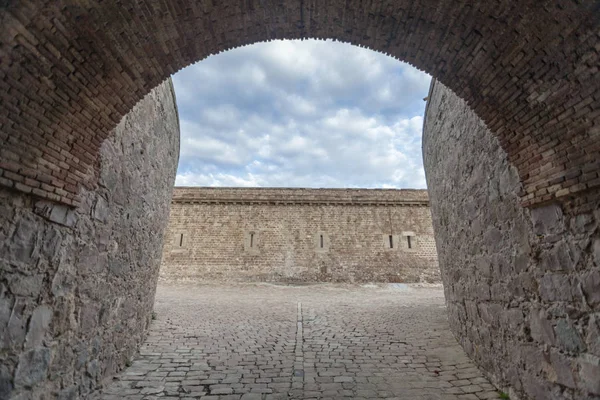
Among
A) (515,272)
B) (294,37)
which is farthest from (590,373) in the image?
(294,37)

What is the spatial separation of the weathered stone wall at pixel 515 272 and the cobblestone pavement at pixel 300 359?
683mm

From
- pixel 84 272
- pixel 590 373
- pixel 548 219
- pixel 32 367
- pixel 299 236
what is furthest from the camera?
pixel 299 236

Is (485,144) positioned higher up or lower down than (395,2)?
lower down

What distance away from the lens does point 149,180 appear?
5262 mm

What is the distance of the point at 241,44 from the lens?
3189mm

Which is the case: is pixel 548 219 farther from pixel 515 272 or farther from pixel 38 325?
pixel 38 325

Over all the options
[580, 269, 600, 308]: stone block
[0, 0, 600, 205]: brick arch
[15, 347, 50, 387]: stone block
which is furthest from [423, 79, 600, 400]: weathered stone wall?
[15, 347, 50, 387]: stone block

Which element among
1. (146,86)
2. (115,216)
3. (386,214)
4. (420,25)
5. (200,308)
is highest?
(386,214)

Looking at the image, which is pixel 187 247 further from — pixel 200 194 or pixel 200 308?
pixel 200 308

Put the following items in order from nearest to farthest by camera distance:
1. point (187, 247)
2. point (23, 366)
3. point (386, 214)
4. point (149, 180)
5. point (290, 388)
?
point (23, 366) < point (290, 388) < point (149, 180) < point (187, 247) < point (386, 214)

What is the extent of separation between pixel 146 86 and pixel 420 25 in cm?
287

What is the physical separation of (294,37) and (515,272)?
147 inches

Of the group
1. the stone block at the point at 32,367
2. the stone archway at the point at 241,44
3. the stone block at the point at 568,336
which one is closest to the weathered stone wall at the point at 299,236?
the stone archway at the point at 241,44

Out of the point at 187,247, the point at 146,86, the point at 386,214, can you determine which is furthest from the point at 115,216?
the point at 386,214
